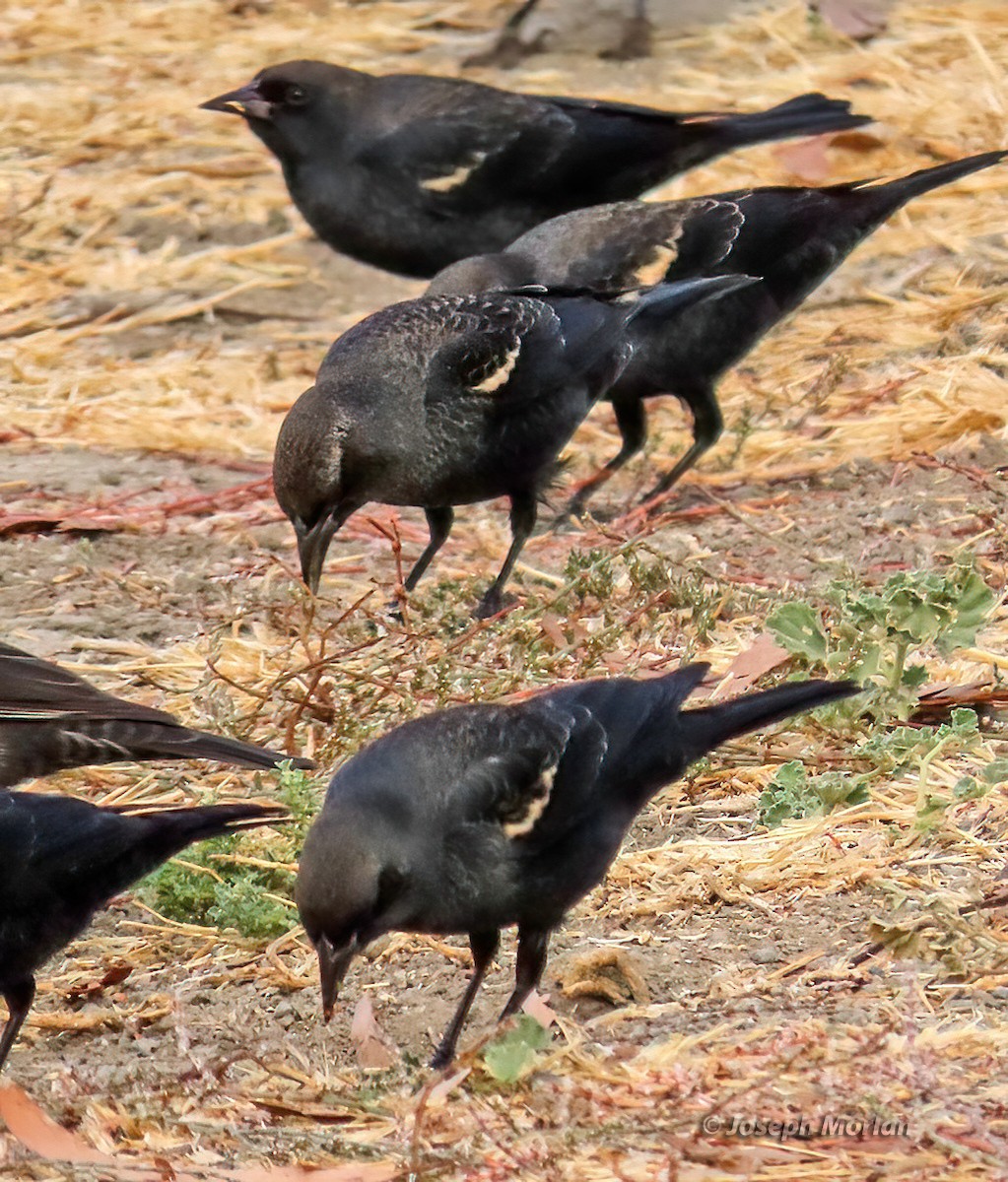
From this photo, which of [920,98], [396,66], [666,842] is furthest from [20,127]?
[666,842]

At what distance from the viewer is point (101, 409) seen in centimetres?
828

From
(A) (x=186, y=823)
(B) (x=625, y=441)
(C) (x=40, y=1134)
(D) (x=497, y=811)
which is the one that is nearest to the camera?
(C) (x=40, y=1134)

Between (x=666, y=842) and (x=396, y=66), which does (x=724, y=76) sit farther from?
(x=666, y=842)

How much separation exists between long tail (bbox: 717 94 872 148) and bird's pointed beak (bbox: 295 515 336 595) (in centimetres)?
304

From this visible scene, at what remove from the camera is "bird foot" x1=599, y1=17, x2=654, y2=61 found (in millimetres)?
11461

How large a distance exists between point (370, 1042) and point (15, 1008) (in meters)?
0.71

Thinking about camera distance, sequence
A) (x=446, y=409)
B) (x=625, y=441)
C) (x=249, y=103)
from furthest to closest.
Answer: (x=249, y=103) < (x=625, y=441) < (x=446, y=409)

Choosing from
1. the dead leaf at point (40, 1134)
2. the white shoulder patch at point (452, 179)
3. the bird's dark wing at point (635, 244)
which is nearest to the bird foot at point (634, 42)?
the white shoulder patch at point (452, 179)

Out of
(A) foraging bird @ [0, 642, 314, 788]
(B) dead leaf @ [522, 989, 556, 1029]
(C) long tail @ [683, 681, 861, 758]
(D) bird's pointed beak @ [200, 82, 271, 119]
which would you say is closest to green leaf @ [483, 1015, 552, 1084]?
(B) dead leaf @ [522, 989, 556, 1029]

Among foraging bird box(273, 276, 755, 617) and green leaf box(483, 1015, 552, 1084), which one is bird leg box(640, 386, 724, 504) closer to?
foraging bird box(273, 276, 755, 617)

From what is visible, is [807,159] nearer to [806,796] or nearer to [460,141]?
[460,141]

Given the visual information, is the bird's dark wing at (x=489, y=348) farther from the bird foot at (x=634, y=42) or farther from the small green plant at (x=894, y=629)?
the bird foot at (x=634, y=42)

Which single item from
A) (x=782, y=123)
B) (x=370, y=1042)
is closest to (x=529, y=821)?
(x=370, y=1042)

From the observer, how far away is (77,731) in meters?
4.80
